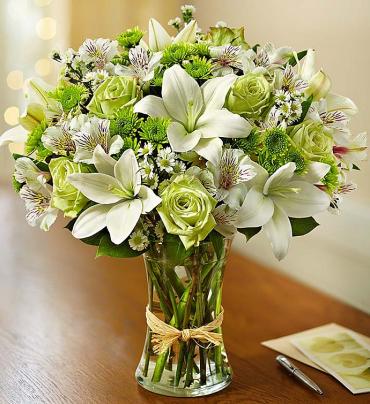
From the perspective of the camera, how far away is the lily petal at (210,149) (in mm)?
961

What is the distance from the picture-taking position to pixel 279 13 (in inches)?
72.1

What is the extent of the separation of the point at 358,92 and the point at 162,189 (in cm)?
77

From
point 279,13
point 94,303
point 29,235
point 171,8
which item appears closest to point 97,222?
point 94,303

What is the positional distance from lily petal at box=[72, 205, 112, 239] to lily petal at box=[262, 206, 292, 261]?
0.21 meters

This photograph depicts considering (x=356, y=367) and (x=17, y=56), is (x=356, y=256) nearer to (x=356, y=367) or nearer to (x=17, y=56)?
(x=356, y=367)

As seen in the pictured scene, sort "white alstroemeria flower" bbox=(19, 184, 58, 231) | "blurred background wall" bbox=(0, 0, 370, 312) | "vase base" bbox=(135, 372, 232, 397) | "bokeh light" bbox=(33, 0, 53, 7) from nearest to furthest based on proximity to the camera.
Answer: "white alstroemeria flower" bbox=(19, 184, 58, 231)
"vase base" bbox=(135, 372, 232, 397)
"blurred background wall" bbox=(0, 0, 370, 312)
"bokeh light" bbox=(33, 0, 53, 7)

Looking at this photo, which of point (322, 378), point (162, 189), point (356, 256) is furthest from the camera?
point (356, 256)

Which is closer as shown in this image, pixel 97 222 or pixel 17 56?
pixel 97 222

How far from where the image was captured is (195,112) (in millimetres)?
1014

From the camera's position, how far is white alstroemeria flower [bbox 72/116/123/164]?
0.99 metres

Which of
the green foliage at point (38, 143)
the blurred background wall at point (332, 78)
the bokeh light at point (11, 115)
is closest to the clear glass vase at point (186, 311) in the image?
the green foliage at point (38, 143)

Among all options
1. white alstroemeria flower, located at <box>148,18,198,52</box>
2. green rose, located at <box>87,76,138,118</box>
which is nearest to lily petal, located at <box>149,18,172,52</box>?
white alstroemeria flower, located at <box>148,18,198,52</box>

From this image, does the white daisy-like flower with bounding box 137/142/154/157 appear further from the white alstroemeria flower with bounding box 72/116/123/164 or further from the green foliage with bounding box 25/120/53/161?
the green foliage with bounding box 25/120/53/161

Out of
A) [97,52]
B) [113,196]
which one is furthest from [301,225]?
[97,52]
